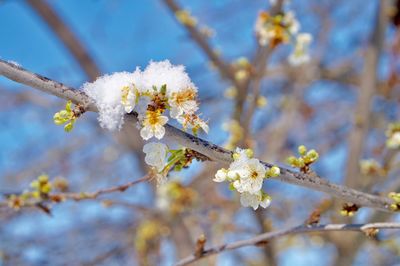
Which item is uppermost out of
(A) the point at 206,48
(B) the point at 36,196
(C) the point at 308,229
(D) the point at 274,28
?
(A) the point at 206,48

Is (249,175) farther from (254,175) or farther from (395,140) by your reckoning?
(395,140)

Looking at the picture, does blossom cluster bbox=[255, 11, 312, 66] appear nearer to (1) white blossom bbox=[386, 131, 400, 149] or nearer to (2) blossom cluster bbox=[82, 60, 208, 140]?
(1) white blossom bbox=[386, 131, 400, 149]

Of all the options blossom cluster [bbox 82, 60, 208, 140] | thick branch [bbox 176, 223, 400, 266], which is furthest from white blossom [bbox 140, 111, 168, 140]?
thick branch [bbox 176, 223, 400, 266]

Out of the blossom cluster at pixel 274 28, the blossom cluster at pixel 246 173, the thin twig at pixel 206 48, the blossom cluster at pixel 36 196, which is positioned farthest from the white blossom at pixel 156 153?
the thin twig at pixel 206 48

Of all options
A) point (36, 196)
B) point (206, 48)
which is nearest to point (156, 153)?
point (36, 196)

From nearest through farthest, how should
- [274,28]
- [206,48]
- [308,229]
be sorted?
[308,229], [274,28], [206,48]

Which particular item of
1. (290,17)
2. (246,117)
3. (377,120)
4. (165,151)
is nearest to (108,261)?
(246,117)

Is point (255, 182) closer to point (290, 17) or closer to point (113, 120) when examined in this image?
point (113, 120)
